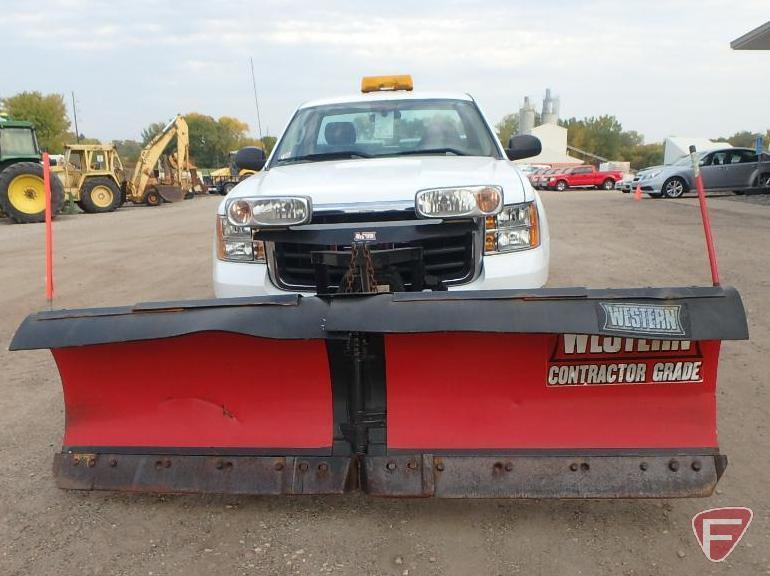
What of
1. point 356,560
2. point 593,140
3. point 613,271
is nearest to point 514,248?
point 356,560

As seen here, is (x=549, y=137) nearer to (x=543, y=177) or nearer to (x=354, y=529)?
(x=543, y=177)

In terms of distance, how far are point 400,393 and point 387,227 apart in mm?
723

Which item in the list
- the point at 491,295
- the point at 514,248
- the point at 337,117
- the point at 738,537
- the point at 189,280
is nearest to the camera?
the point at 491,295

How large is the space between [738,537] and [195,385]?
2170 millimetres

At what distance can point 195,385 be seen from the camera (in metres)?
2.57

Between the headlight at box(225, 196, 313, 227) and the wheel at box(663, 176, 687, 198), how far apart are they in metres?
20.4

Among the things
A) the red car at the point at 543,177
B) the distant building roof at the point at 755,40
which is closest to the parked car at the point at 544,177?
the red car at the point at 543,177

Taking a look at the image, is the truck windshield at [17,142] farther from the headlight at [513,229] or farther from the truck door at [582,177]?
the truck door at [582,177]

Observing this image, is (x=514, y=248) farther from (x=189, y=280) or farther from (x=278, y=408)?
(x=189, y=280)

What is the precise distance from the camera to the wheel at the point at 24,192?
1658cm

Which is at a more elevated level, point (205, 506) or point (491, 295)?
point (491, 295)

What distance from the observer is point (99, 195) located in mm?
21484

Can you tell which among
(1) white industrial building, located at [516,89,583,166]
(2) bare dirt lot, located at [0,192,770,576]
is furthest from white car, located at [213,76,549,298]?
(1) white industrial building, located at [516,89,583,166]

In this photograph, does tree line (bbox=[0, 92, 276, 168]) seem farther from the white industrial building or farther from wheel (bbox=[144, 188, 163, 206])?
the white industrial building
